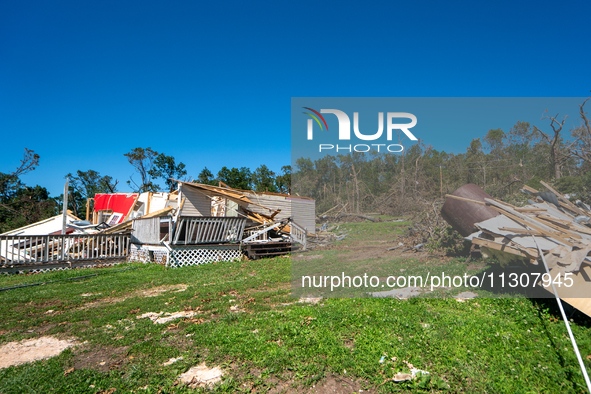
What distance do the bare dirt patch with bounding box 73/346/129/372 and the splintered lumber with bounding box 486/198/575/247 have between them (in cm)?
642

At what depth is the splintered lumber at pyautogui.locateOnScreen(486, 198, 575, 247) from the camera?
205 inches

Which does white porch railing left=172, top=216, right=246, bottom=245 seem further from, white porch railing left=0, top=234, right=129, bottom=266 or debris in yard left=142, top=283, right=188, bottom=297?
debris in yard left=142, top=283, right=188, bottom=297

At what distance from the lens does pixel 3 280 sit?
958 centimetres

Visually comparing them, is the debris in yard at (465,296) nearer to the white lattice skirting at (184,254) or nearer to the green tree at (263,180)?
the white lattice skirting at (184,254)

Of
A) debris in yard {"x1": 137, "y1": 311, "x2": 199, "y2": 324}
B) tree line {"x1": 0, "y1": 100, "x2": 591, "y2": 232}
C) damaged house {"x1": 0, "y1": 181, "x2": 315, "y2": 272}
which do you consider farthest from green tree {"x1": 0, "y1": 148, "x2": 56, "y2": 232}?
debris in yard {"x1": 137, "y1": 311, "x2": 199, "y2": 324}

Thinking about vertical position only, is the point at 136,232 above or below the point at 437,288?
above

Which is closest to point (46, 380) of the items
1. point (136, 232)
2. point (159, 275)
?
point (159, 275)

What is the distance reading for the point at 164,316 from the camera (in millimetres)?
5426

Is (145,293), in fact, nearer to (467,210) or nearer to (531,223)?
(531,223)

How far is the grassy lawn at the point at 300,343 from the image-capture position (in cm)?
315

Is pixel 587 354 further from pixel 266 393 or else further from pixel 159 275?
pixel 159 275

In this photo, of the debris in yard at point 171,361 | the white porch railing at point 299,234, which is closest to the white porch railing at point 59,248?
the white porch railing at point 299,234

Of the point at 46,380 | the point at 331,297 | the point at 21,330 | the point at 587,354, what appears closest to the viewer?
the point at 46,380

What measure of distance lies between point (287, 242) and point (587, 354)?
11.2 m
